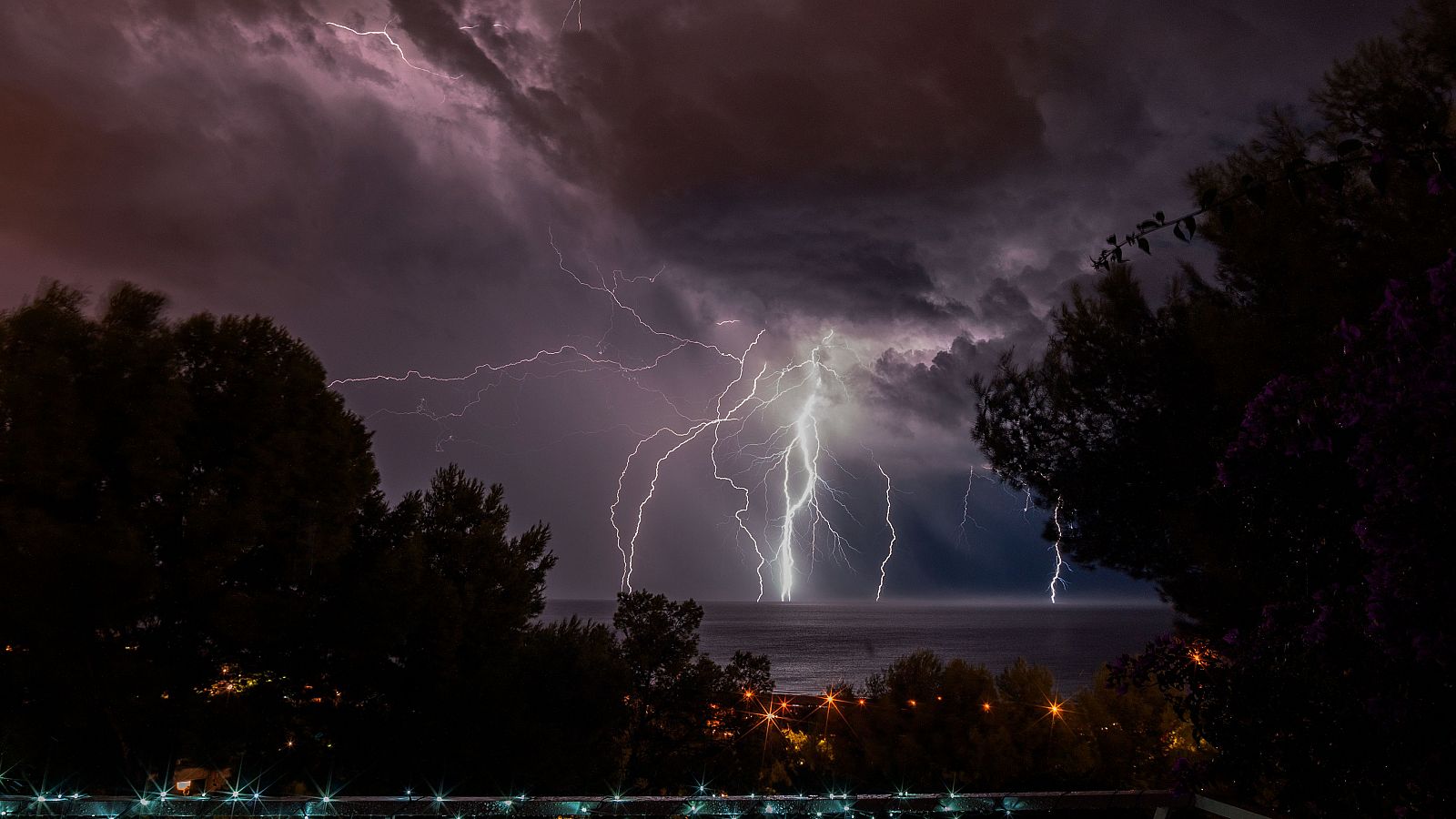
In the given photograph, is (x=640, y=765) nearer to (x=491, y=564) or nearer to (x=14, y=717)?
(x=491, y=564)

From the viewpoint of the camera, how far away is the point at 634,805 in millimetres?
2965

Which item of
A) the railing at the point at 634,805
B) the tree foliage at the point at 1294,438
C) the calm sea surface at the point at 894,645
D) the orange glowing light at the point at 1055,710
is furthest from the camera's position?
the calm sea surface at the point at 894,645

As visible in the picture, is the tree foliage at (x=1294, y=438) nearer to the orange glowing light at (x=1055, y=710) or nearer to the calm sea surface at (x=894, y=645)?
the orange glowing light at (x=1055, y=710)

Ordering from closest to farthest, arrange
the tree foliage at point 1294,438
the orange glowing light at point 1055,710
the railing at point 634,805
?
the tree foliage at point 1294,438
the railing at point 634,805
the orange glowing light at point 1055,710

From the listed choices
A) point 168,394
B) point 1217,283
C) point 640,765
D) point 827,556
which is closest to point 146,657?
point 168,394

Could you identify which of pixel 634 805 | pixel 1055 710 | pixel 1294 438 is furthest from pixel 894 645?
pixel 1294 438

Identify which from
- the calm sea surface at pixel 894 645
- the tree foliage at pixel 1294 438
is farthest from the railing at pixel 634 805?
the calm sea surface at pixel 894 645

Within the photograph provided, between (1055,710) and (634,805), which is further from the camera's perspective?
(1055,710)

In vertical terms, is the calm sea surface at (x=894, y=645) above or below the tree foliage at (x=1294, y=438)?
below

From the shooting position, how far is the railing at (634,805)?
2.74 metres

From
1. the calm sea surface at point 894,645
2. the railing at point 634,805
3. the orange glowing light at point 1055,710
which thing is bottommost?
the calm sea surface at point 894,645

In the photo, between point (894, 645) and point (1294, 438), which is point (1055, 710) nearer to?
point (1294, 438)

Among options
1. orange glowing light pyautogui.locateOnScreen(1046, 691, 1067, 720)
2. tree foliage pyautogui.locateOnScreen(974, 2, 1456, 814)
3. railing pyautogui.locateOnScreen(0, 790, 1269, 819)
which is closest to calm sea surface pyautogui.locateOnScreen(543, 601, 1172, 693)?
orange glowing light pyautogui.locateOnScreen(1046, 691, 1067, 720)

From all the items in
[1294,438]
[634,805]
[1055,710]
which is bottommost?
[1055,710]
